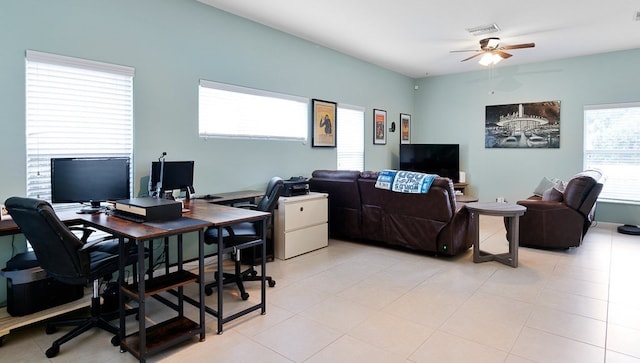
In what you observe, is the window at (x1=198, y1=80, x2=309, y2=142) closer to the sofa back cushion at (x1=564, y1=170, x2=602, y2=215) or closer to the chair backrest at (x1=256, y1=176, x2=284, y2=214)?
the chair backrest at (x1=256, y1=176, x2=284, y2=214)

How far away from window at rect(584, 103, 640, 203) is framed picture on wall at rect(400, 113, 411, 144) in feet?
10.3

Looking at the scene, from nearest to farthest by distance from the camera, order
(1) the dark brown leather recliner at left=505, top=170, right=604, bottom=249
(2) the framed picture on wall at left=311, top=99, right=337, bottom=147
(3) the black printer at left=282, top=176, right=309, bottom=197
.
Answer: (1) the dark brown leather recliner at left=505, top=170, right=604, bottom=249
(3) the black printer at left=282, top=176, right=309, bottom=197
(2) the framed picture on wall at left=311, top=99, right=337, bottom=147

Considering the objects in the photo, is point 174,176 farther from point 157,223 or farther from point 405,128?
point 405,128

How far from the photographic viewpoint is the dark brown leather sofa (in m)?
4.16

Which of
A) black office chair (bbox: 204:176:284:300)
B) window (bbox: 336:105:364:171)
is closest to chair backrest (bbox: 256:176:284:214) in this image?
black office chair (bbox: 204:176:284:300)

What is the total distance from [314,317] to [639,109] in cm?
633

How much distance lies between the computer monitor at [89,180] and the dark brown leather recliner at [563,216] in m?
4.21

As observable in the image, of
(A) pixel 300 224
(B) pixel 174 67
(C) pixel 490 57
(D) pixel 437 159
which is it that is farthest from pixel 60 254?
(D) pixel 437 159

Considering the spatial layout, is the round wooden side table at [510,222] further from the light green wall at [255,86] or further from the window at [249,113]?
the window at [249,113]

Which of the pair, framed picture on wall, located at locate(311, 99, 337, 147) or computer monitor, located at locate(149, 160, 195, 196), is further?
framed picture on wall, located at locate(311, 99, 337, 147)

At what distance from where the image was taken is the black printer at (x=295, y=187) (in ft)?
14.7

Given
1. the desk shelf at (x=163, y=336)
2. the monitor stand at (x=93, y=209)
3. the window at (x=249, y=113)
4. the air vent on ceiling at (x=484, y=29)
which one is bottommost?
the desk shelf at (x=163, y=336)

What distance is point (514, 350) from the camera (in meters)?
2.34

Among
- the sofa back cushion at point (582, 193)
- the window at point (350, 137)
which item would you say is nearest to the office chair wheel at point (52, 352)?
the window at point (350, 137)
